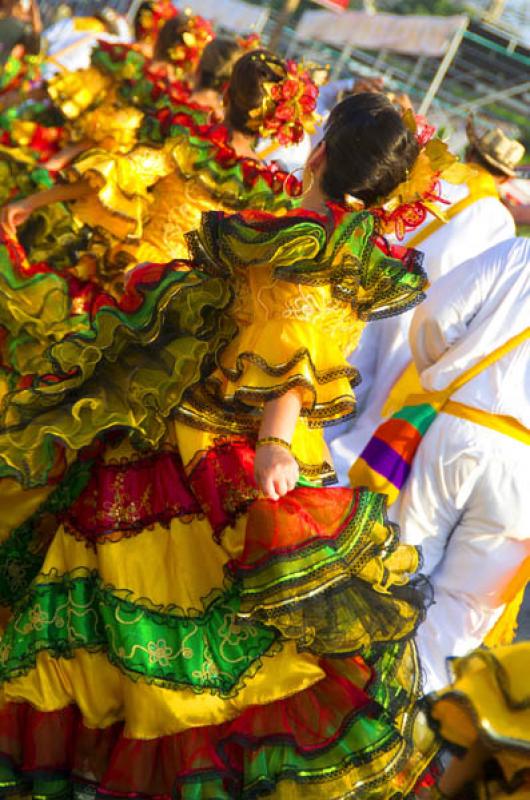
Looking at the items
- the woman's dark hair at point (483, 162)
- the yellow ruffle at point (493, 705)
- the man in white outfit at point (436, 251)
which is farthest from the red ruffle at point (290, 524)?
the woman's dark hair at point (483, 162)

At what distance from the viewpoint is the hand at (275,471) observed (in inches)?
95.5

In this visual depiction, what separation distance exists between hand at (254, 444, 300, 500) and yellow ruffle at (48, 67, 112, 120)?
12.9 feet

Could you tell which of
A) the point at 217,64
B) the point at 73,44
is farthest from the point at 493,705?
the point at 73,44

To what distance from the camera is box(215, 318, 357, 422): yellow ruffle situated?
2.57 meters

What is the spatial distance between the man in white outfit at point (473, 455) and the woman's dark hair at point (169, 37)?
277 cm

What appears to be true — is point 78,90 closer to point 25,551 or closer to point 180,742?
point 25,551

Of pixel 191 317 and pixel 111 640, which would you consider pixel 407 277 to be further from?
pixel 111 640

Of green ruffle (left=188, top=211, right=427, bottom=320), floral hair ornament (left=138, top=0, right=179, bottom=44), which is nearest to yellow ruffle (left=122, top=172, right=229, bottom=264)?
green ruffle (left=188, top=211, right=427, bottom=320)

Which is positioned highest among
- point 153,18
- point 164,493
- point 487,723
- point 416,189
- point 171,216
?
point 416,189

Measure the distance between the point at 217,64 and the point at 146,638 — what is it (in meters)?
3.24

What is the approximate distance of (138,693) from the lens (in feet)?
8.39

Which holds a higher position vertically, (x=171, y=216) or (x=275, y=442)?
(x=275, y=442)

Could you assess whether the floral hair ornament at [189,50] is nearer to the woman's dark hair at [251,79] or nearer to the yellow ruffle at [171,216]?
the yellow ruffle at [171,216]

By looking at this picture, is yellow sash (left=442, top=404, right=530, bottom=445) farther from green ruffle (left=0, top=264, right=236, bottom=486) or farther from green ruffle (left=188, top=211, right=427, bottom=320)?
green ruffle (left=0, top=264, right=236, bottom=486)
